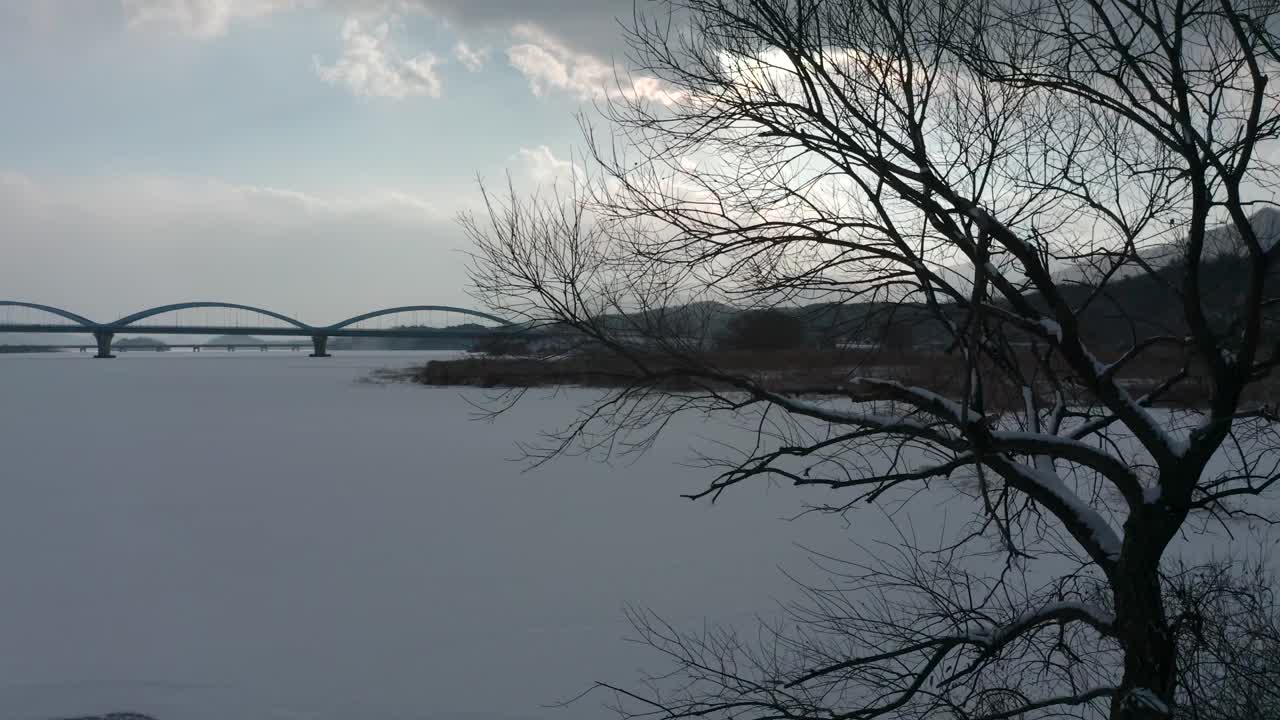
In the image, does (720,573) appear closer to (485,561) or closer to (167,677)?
(485,561)

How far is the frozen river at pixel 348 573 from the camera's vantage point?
6.32 meters

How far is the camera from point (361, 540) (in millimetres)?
10461

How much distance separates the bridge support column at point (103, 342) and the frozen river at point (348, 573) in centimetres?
6382

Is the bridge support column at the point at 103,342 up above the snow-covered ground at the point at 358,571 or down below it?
above

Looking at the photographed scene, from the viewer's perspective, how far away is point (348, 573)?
29.9ft

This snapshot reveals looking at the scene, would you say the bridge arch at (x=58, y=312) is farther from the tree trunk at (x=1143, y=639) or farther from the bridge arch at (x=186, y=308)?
the tree trunk at (x=1143, y=639)

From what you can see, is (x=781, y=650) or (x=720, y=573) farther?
(x=720, y=573)

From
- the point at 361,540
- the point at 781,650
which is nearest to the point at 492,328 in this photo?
the point at 781,650

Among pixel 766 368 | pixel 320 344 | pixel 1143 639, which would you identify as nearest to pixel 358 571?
pixel 766 368

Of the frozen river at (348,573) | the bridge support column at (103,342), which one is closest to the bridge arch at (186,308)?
the bridge support column at (103,342)

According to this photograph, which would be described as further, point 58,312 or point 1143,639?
point 58,312

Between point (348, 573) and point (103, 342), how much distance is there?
77.6 m

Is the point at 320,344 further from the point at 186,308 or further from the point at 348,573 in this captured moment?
the point at 348,573

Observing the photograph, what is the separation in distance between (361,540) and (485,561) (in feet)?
5.62
